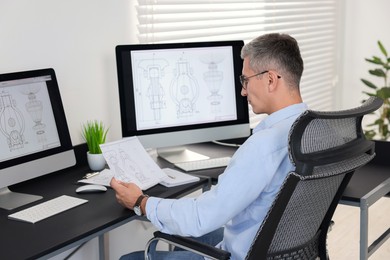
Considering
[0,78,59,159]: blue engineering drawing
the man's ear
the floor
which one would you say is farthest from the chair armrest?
the floor

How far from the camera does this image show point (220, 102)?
279 centimetres

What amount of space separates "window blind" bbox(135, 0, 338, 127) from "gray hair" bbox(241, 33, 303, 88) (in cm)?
111

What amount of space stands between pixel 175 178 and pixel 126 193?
0.38m

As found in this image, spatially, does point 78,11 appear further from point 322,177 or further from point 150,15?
point 322,177

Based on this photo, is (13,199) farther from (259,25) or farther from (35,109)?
(259,25)

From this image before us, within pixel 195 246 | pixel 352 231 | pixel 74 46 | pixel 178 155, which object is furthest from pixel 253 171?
pixel 352 231

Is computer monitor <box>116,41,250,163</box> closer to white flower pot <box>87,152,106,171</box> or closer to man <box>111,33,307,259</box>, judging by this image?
white flower pot <box>87,152,106,171</box>

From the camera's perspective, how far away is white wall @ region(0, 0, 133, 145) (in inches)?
93.6

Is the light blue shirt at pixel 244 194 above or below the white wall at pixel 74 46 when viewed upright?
below

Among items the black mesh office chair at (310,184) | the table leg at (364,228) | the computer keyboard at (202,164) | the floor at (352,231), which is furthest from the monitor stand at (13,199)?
the floor at (352,231)

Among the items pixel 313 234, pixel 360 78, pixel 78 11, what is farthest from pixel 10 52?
pixel 360 78

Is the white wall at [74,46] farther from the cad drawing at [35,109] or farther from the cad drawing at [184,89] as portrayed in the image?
the cad drawing at [184,89]

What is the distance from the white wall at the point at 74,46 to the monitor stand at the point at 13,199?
45cm

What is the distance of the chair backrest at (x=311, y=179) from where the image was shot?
1.54 metres
